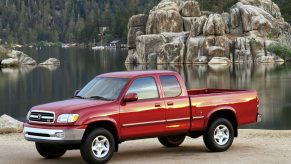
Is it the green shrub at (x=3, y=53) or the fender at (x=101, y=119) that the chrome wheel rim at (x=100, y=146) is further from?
the green shrub at (x=3, y=53)

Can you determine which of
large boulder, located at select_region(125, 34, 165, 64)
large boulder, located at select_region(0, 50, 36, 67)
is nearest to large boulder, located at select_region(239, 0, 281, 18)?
large boulder, located at select_region(125, 34, 165, 64)

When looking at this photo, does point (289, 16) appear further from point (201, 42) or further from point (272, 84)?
point (272, 84)

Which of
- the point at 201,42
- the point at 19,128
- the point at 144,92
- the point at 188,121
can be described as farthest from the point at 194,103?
the point at 201,42

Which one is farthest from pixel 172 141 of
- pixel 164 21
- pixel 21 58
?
pixel 21 58

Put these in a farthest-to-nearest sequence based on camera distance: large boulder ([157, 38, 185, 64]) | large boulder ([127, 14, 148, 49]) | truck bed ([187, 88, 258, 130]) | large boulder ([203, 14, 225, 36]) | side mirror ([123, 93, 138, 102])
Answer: large boulder ([127, 14, 148, 49]) → large boulder ([157, 38, 185, 64]) → large boulder ([203, 14, 225, 36]) → truck bed ([187, 88, 258, 130]) → side mirror ([123, 93, 138, 102])

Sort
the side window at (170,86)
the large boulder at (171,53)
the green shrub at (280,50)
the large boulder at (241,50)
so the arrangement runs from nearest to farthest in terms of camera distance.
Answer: the side window at (170,86), the green shrub at (280,50), the large boulder at (241,50), the large boulder at (171,53)

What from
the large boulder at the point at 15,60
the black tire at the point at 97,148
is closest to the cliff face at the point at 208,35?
the large boulder at the point at 15,60

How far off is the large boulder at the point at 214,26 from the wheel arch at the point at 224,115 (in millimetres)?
97549

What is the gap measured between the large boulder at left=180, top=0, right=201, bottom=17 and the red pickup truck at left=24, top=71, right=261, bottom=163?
111920 mm

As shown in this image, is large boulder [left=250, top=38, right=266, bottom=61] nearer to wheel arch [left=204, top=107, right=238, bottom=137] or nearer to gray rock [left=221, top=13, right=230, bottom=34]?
gray rock [left=221, top=13, right=230, bottom=34]

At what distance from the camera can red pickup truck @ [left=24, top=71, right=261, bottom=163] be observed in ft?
43.6

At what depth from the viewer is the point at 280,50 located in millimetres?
111688

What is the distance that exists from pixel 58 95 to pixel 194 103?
3971 cm

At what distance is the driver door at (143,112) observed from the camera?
45.6 feet
